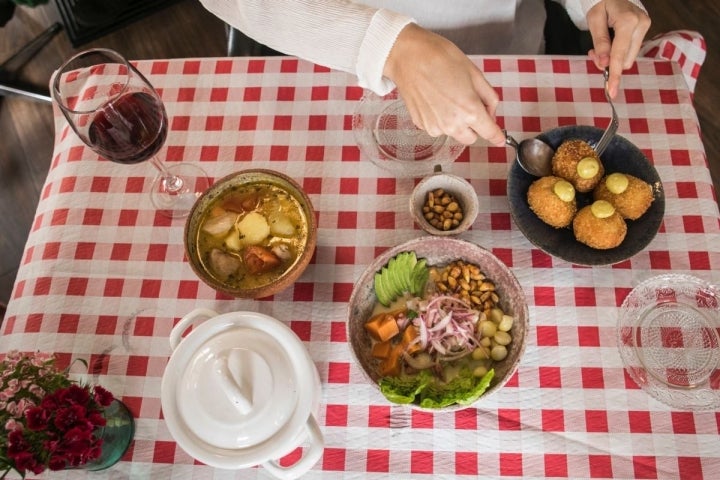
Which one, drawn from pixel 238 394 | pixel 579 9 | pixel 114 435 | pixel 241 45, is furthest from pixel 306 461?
pixel 241 45

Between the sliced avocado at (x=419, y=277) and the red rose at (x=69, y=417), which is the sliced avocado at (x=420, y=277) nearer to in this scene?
the sliced avocado at (x=419, y=277)

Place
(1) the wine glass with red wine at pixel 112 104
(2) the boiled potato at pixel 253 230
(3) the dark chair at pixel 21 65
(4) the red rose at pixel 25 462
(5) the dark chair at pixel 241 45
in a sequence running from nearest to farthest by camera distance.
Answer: (4) the red rose at pixel 25 462, (1) the wine glass with red wine at pixel 112 104, (2) the boiled potato at pixel 253 230, (5) the dark chair at pixel 241 45, (3) the dark chair at pixel 21 65

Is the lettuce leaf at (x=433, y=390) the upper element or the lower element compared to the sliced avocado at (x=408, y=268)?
lower

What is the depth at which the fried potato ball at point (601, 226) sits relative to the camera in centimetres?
106

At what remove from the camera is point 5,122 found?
2.61 m

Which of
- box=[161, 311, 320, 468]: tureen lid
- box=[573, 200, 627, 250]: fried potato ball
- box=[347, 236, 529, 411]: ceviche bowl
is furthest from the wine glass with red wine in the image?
box=[573, 200, 627, 250]: fried potato ball

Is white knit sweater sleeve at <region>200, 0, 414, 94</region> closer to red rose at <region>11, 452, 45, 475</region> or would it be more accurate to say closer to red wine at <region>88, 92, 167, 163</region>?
red wine at <region>88, 92, 167, 163</region>

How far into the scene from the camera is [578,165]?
3.64ft

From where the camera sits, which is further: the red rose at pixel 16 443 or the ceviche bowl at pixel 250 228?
the ceviche bowl at pixel 250 228

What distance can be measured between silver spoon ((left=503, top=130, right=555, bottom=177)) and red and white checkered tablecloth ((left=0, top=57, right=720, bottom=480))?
89 mm

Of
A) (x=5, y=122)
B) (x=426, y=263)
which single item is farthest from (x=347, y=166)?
(x=5, y=122)

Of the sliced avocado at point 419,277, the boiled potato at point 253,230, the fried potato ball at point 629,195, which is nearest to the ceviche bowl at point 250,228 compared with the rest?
the boiled potato at point 253,230

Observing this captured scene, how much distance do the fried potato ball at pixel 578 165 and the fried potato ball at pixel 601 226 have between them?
62 millimetres

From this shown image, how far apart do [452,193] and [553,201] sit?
0.65ft
